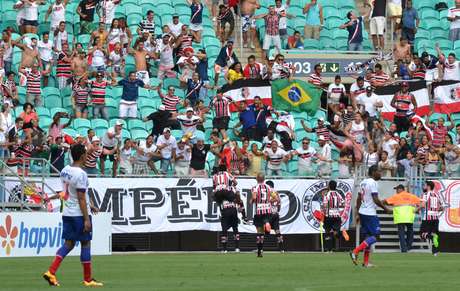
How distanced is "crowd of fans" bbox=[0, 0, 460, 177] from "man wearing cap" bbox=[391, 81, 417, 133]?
0.04 metres

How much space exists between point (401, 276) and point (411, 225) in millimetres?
14593

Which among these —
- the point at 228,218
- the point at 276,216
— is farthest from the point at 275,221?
the point at 228,218

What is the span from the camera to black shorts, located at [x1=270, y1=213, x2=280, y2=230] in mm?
34406

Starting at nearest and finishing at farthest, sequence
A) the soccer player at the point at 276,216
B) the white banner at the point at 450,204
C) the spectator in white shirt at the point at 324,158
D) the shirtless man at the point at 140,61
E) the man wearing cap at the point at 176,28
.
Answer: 1. the soccer player at the point at 276,216
2. the spectator in white shirt at the point at 324,158
3. the white banner at the point at 450,204
4. the shirtless man at the point at 140,61
5. the man wearing cap at the point at 176,28

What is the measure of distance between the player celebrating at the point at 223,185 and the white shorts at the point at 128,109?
13.3ft

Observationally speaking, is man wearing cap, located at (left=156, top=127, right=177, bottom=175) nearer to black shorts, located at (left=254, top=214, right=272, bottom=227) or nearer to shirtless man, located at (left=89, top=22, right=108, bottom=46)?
black shorts, located at (left=254, top=214, right=272, bottom=227)

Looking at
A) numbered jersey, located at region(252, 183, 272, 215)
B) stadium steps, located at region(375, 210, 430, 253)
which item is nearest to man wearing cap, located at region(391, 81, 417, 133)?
stadium steps, located at region(375, 210, 430, 253)

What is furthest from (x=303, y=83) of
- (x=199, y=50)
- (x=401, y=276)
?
(x=401, y=276)

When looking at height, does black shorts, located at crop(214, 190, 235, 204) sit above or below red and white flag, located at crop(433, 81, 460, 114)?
below

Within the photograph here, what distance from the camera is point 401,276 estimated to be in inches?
835

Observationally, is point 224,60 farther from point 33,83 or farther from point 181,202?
point 33,83

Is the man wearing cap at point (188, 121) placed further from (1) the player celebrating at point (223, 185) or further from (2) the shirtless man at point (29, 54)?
(2) the shirtless man at point (29, 54)

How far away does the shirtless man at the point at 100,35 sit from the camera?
123ft

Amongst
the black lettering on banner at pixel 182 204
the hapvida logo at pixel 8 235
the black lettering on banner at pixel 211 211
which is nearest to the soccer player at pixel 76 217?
the hapvida logo at pixel 8 235
